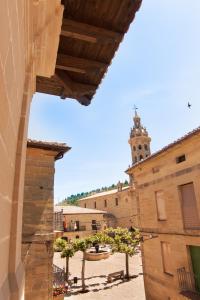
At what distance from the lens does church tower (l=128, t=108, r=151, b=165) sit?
4447cm

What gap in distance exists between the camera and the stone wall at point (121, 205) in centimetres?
4847

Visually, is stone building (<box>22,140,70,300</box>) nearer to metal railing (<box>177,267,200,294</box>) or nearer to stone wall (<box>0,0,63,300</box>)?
metal railing (<box>177,267,200,294</box>)

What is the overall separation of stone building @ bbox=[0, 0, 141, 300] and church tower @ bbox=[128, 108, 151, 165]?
41077 millimetres

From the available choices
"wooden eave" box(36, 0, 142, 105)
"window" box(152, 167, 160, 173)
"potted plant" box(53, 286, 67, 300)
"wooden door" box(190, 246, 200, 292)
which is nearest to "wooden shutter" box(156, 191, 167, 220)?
"window" box(152, 167, 160, 173)

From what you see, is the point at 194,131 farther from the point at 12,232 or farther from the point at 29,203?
the point at 12,232

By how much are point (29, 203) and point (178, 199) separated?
7682 mm

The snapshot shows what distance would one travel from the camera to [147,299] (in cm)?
1544

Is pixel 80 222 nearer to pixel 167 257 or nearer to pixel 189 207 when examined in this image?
pixel 167 257

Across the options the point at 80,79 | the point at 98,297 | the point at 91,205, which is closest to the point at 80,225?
the point at 91,205

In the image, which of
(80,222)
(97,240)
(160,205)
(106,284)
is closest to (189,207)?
(160,205)

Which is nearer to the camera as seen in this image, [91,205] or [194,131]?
[194,131]

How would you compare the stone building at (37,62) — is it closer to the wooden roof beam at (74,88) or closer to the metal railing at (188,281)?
the wooden roof beam at (74,88)

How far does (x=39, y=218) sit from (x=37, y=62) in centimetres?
816

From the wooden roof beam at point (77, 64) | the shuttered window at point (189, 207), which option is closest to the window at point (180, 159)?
the shuttered window at point (189, 207)
